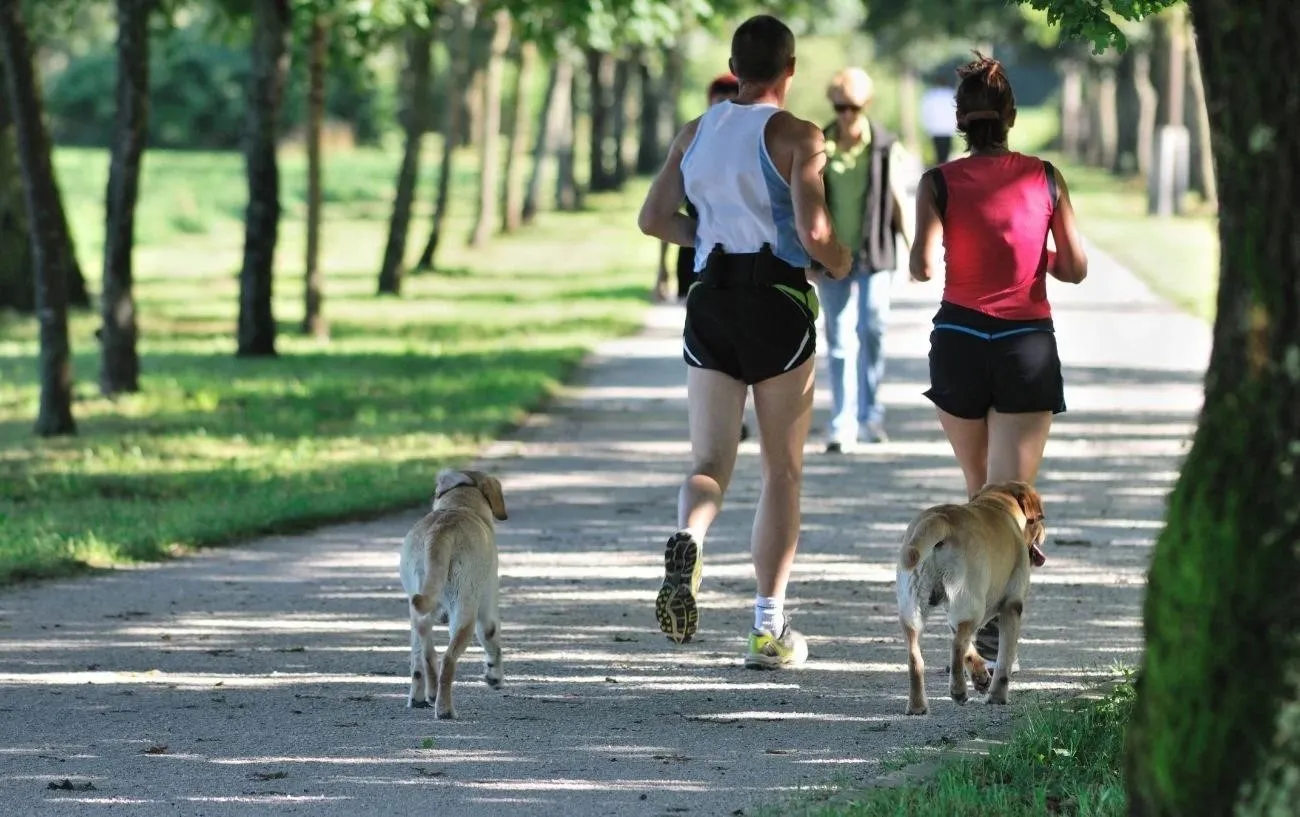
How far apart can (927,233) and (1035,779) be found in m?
2.05

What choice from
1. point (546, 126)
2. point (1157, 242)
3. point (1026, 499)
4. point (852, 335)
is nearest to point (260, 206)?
point (852, 335)

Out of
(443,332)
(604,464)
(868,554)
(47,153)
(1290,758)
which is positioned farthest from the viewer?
(443,332)

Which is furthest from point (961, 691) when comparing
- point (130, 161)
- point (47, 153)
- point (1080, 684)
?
point (130, 161)

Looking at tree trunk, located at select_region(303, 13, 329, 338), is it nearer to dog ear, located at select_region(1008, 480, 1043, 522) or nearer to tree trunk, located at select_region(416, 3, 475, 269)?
tree trunk, located at select_region(416, 3, 475, 269)

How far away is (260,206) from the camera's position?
1986 centimetres

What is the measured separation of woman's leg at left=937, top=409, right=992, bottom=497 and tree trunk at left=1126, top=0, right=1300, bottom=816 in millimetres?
3211

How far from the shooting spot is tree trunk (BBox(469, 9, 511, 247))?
106 feet

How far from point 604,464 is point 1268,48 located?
9287mm

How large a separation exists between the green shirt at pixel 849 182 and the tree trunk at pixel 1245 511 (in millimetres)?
8418

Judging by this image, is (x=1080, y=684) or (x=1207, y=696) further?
(x=1080, y=684)

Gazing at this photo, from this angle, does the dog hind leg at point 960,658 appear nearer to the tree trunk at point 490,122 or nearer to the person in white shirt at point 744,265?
the person in white shirt at point 744,265

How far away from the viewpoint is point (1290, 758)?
4082 millimetres

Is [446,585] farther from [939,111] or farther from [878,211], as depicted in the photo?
[939,111]

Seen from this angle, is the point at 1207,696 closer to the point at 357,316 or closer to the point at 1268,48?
the point at 1268,48
